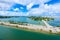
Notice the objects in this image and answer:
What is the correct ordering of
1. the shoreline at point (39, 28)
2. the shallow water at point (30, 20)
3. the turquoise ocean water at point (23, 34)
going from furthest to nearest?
1. the shallow water at point (30, 20)
2. the shoreline at point (39, 28)
3. the turquoise ocean water at point (23, 34)

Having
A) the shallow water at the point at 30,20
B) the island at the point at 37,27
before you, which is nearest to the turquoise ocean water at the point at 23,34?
the shallow water at the point at 30,20

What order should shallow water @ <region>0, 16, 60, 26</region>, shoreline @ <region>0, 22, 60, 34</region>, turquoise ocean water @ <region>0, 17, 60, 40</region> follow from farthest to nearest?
shallow water @ <region>0, 16, 60, 26</region> < shoreline @ <region>0, 22, 60, 34</region> < turquoise ocean water @ <region>0, 17, 60, 40</region>

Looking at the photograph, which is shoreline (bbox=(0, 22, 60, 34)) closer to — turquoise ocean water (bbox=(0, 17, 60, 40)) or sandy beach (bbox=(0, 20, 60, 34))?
sandy beach (bbox=(0, 20, 60, 34))

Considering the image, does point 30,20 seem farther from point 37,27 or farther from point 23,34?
point 23,34

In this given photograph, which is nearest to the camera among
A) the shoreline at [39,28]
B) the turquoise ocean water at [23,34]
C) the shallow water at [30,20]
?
the turquoise ocean water at [23,34]

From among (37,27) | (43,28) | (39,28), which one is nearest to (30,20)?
(37,27)

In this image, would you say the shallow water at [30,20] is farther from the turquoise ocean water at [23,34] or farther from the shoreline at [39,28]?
the shoreline at [39,28]

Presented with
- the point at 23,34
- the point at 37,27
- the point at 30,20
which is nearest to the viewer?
the point at 23,34

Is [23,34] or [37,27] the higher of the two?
[37,27]

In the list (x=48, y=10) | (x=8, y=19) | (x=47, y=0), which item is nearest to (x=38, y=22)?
(x=48, y=10)

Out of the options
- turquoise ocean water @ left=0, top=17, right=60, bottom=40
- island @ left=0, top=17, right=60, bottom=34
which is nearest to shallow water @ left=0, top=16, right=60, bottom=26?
turquoise ocean water @ left=0, top=17, right=60, bottom=40

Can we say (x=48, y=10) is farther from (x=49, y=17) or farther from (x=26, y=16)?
(x=26, y=16)
